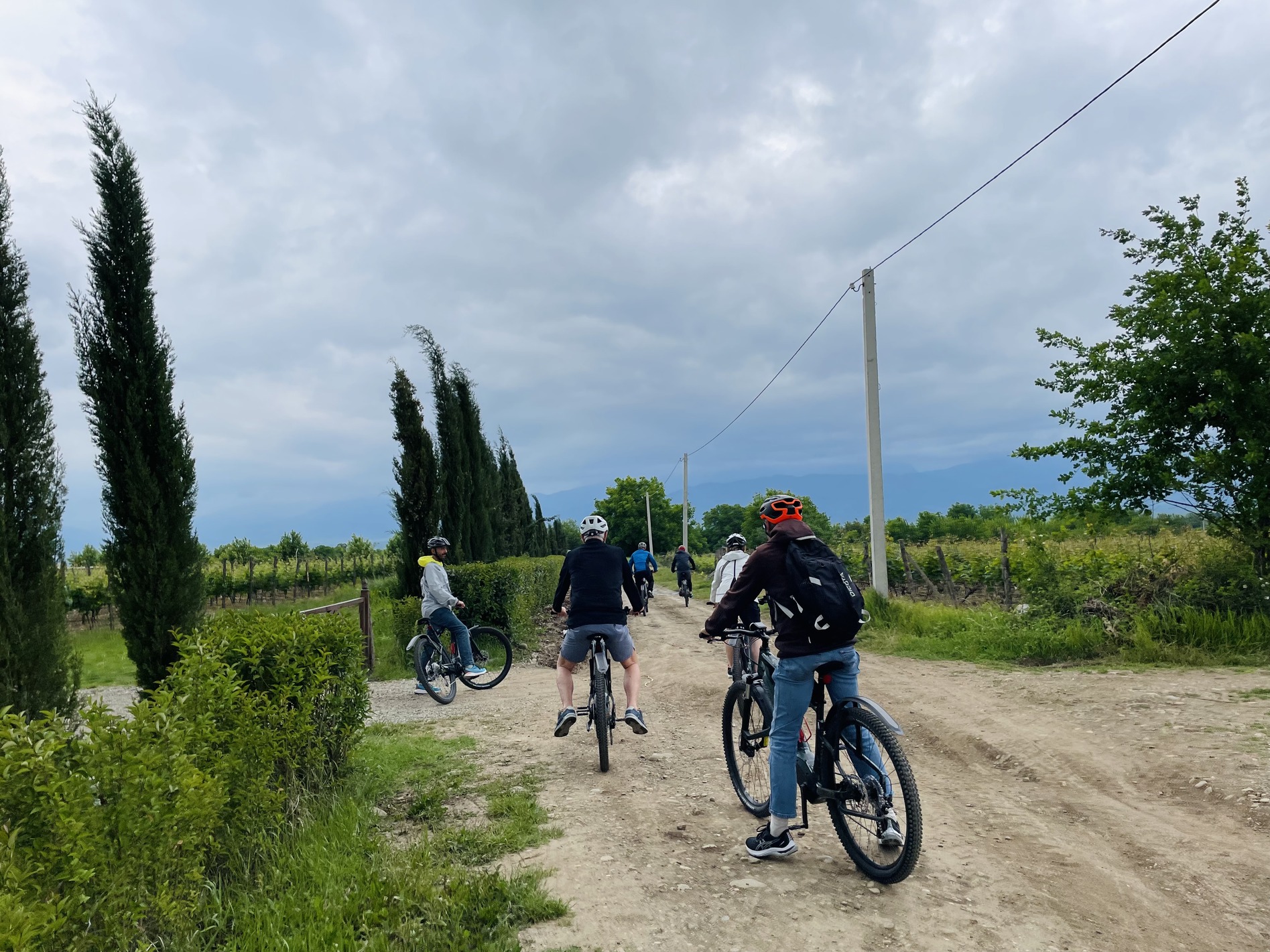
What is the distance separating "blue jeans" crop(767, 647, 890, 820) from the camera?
13.4ft

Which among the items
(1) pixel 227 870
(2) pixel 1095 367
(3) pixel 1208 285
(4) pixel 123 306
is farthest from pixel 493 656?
(3) pixel 1208 285

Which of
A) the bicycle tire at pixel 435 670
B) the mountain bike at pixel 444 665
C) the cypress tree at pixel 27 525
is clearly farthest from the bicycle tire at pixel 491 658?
the cypress tree at pixel 27 525

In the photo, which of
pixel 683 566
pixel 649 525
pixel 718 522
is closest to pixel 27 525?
pixel 683 566

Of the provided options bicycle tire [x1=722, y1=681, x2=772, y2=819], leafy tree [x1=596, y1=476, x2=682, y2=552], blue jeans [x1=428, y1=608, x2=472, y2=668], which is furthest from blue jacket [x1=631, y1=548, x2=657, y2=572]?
leafy tree [x1=596, y1=476, x2=682, y2=552]

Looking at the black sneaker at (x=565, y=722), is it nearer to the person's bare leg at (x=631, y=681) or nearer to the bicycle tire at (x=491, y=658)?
the person's bare leg at (x=631, y=681)

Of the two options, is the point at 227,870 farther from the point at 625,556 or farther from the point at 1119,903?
the point at 1119,903

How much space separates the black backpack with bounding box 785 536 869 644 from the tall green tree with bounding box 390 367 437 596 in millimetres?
12805

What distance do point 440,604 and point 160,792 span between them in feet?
22.0

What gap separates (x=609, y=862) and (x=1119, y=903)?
247cm

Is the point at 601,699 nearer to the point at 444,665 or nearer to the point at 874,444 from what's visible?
the point at 444,665

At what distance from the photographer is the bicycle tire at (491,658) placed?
34.0 feet

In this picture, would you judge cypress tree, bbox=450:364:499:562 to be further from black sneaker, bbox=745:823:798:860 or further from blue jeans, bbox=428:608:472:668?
black sneaker, bbox=745:823:798:860

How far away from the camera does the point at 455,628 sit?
998 cm

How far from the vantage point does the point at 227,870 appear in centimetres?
391
